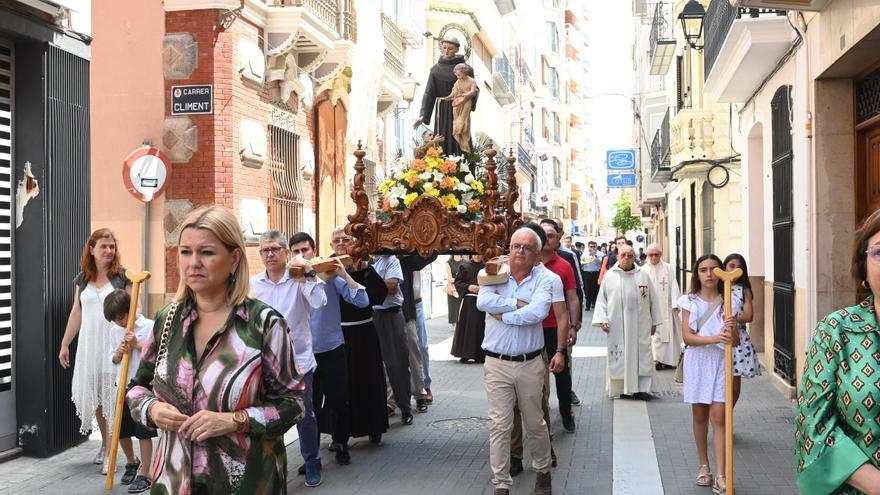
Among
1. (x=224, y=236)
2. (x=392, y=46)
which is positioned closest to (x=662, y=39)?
(x=392, y=46)

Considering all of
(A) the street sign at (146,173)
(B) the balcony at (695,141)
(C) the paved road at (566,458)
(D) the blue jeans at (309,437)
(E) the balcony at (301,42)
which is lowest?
(C) the paved road at (566,458)

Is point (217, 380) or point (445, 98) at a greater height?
point (445, 98)

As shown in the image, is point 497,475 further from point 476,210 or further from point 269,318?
point 269,318

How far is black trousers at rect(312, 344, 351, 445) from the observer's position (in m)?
8.90

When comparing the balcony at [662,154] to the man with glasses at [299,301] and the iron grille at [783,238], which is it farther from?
the man with glasses at [299,301]

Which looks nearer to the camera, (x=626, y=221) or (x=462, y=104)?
(x=462, y=104)

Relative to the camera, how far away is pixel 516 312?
7723 mm

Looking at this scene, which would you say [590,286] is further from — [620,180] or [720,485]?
[720,485]

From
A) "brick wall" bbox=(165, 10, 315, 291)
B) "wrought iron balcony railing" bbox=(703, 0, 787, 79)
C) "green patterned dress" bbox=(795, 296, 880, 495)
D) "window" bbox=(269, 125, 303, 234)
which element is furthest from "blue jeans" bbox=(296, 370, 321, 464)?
"window" bbox=(269, 125, 303, 234)

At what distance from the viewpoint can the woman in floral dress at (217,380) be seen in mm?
3768

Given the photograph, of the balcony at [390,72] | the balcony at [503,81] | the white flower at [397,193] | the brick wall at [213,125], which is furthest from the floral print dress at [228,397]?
the balcony at [503,81]

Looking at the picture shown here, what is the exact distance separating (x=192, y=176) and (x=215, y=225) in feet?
39.7

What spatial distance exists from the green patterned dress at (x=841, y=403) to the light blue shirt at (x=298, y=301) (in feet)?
17.2

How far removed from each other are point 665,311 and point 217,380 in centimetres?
1231
